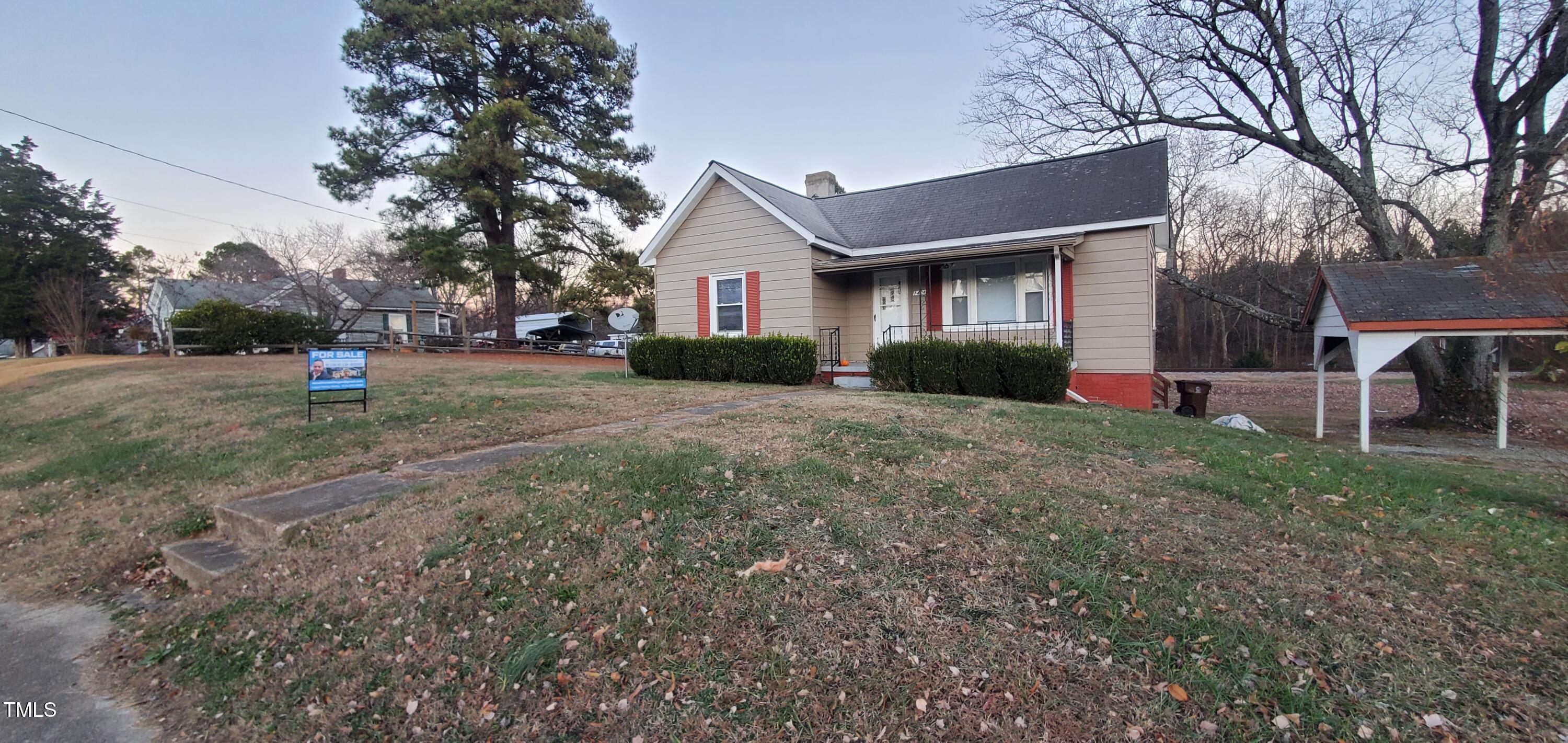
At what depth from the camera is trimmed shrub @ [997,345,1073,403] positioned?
10.0 m

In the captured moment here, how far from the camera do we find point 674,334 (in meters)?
14.6

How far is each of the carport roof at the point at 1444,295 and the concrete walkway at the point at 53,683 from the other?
1052 cm

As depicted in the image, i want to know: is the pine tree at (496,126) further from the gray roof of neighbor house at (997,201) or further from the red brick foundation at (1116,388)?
the red brick foundation at (1116,388)

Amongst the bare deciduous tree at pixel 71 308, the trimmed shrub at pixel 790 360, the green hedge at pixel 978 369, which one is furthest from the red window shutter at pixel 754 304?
the bare deciduous tree at pixel 71 308

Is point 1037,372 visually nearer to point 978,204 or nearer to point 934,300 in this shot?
point 934,300

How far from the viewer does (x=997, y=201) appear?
45.4ft

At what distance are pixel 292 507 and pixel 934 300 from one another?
36.5ft

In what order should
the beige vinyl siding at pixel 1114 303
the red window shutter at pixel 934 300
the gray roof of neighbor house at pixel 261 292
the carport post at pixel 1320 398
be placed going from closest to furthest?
the carport post at pixel 1320 398, the beige vinyl siding at pixel 1114 303, the red window shutter at pixel 934 300, the gray roof of neighbor house at pixel 261 292

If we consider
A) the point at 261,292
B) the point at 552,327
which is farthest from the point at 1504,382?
the point at 261,292

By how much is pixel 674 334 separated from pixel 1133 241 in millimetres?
9662

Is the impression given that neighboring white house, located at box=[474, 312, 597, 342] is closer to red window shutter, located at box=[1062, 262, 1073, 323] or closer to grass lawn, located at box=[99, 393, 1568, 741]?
red window shutter, located at box=[1062, 262, 1073, 323]

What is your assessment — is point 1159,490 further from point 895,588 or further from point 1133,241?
point 1133,241

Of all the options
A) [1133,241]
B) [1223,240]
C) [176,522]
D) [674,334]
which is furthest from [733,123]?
[1223,240]

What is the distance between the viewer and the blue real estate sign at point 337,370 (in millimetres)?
7367
